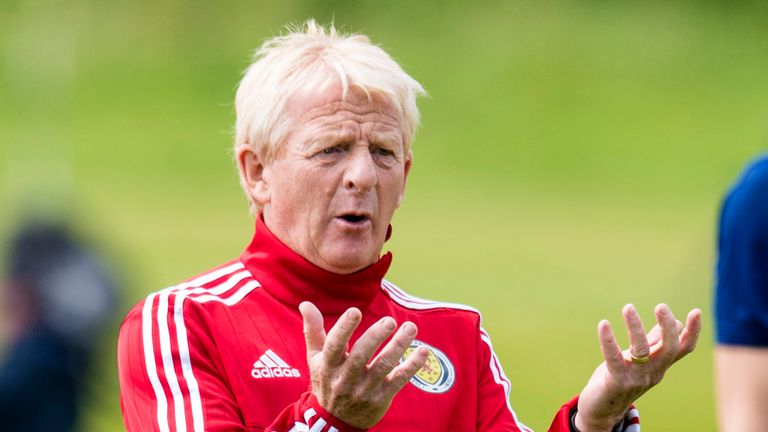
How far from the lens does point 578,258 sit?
17.9 m

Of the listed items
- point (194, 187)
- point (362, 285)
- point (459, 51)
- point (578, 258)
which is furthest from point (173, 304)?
point (459, 51)

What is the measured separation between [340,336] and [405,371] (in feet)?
0.55

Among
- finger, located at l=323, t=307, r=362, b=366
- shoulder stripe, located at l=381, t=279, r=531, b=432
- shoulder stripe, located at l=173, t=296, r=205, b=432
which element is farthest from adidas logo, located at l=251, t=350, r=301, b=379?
shoulder stripe, located at l=381, t=279, r=531, b=432

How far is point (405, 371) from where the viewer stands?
3.18 m

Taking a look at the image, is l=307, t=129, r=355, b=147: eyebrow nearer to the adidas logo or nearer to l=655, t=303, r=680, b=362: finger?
the adidas logo

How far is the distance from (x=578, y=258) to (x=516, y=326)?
3.35m

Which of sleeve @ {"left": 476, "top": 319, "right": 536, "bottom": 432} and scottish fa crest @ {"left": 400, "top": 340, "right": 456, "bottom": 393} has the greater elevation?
scottish fa crest @ {"left": 400, "top": 340, "right": 456, "bottom": 393}

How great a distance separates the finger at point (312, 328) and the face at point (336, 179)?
1.55 feet

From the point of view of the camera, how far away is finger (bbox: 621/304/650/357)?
3430 millimetres

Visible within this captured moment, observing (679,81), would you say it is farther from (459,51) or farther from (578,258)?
(578,258)

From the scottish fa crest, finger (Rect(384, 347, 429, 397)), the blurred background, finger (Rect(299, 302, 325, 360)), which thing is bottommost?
the blurred background

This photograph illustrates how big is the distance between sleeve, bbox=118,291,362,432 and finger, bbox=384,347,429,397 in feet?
0.63

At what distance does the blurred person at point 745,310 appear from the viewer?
121 inches

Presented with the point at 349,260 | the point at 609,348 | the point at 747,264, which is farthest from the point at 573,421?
the point at 747,264
